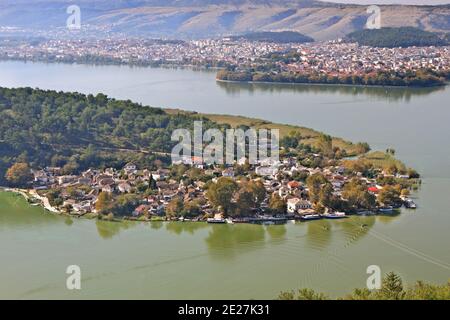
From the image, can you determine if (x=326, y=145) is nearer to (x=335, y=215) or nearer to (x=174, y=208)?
(x=335, y=215)

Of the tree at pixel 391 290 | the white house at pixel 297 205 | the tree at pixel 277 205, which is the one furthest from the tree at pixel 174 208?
the tree at pixel 391 290

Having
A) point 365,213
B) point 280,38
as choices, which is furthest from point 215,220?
point 280,38

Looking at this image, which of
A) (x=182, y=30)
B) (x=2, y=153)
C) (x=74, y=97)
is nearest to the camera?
(x=2, y=153)

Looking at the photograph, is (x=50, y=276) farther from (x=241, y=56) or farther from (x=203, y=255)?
(x=241, y=56)

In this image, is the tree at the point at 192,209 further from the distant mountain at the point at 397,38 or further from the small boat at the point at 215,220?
the distant mountain at the point at 397,38

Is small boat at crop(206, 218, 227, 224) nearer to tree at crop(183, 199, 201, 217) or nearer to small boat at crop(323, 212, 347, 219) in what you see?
tree at crop(183, 199, 201, 217)
